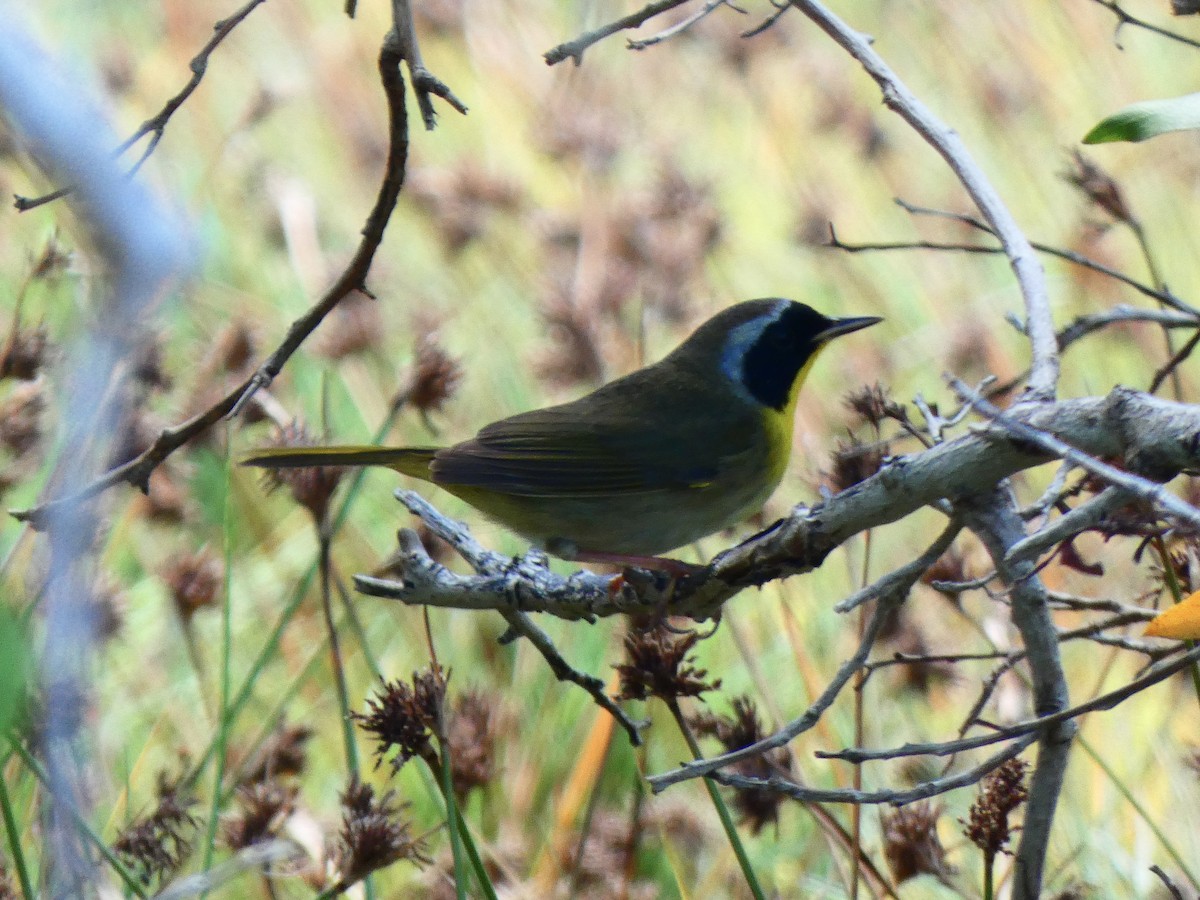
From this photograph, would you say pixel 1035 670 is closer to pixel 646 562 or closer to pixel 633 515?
pixel 646 562

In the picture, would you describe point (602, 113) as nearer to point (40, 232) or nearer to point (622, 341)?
point (622, 341)

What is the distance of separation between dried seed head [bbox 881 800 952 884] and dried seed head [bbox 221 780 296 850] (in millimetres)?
1084

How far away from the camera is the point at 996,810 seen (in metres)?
2.08

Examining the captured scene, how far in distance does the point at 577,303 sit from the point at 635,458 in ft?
5.14

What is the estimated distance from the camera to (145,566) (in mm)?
4664

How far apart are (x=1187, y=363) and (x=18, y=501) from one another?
407cm

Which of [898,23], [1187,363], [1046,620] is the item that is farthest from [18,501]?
[898,23]

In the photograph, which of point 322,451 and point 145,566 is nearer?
point 322,451

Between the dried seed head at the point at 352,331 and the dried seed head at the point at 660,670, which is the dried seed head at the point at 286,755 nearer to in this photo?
the dried seed head at the point at 660,670

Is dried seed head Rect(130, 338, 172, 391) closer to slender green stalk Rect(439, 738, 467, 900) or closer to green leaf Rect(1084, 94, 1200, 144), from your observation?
slender green stalk Rect(439, 738, 467, 900)

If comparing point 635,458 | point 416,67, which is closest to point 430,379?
point 635,458

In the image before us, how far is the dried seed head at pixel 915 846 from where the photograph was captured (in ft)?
7.72

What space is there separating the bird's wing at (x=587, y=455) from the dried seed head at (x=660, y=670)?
78 cm

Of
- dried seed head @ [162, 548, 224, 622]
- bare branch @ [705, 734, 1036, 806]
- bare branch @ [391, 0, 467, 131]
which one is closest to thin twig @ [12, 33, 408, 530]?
bare branch @ [391, 0, 467, 131]
